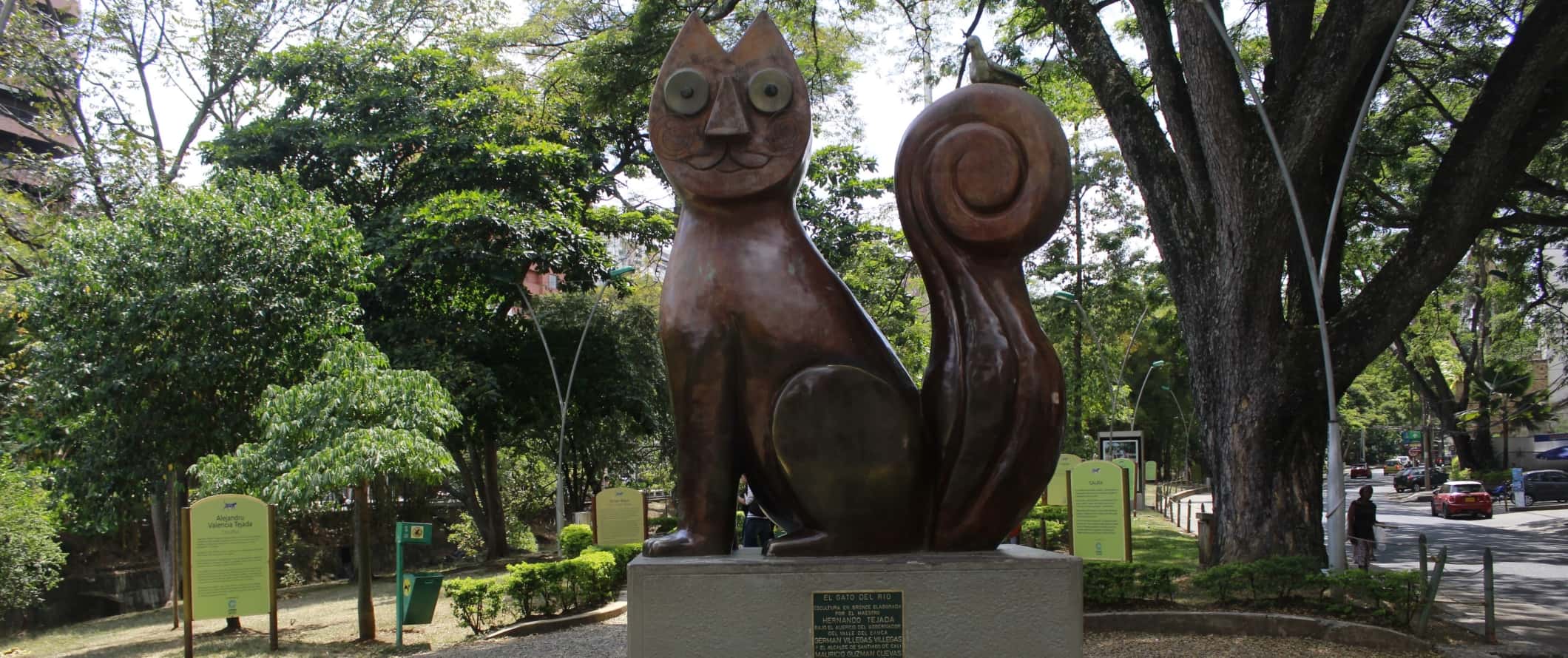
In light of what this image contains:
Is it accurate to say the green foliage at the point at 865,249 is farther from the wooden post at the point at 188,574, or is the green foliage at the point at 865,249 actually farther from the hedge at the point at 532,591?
the wooden post at the point at 188,574

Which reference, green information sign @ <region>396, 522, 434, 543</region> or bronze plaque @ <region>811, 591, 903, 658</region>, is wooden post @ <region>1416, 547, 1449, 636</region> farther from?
green information sign @ <region>396, 522, 434, 543</region>

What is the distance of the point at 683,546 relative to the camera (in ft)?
14.5

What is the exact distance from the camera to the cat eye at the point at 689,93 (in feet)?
15.1

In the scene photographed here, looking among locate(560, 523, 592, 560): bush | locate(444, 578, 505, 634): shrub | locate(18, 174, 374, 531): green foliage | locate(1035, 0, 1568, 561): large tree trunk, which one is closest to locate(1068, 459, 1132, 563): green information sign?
locate(1035, 0, 1568, 561): large tree trunk

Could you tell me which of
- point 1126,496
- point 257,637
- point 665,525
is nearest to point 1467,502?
point 665,525

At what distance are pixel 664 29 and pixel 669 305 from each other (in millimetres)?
9659

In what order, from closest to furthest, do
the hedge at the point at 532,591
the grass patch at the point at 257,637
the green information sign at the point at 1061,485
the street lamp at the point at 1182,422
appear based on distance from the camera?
the grass patch at the point at 257,637 < the hedge at the point at 532,591 < the green information sign at the point at 1061,485 < the street lamp at the point at 1182,422

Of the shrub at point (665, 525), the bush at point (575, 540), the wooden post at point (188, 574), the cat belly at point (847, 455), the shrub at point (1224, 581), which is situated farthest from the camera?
the shrub at point (665, 525)

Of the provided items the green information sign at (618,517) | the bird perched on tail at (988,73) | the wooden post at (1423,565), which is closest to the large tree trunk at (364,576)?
the green information sign at (618,517)

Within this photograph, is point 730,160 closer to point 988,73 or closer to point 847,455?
point 988,73

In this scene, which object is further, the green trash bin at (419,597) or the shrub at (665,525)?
the shrub at (665,525)

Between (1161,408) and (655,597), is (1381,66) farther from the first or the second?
(1161,408)

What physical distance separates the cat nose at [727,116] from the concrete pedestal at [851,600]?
1843 millimetres

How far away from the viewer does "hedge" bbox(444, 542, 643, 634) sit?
39.7 ft
